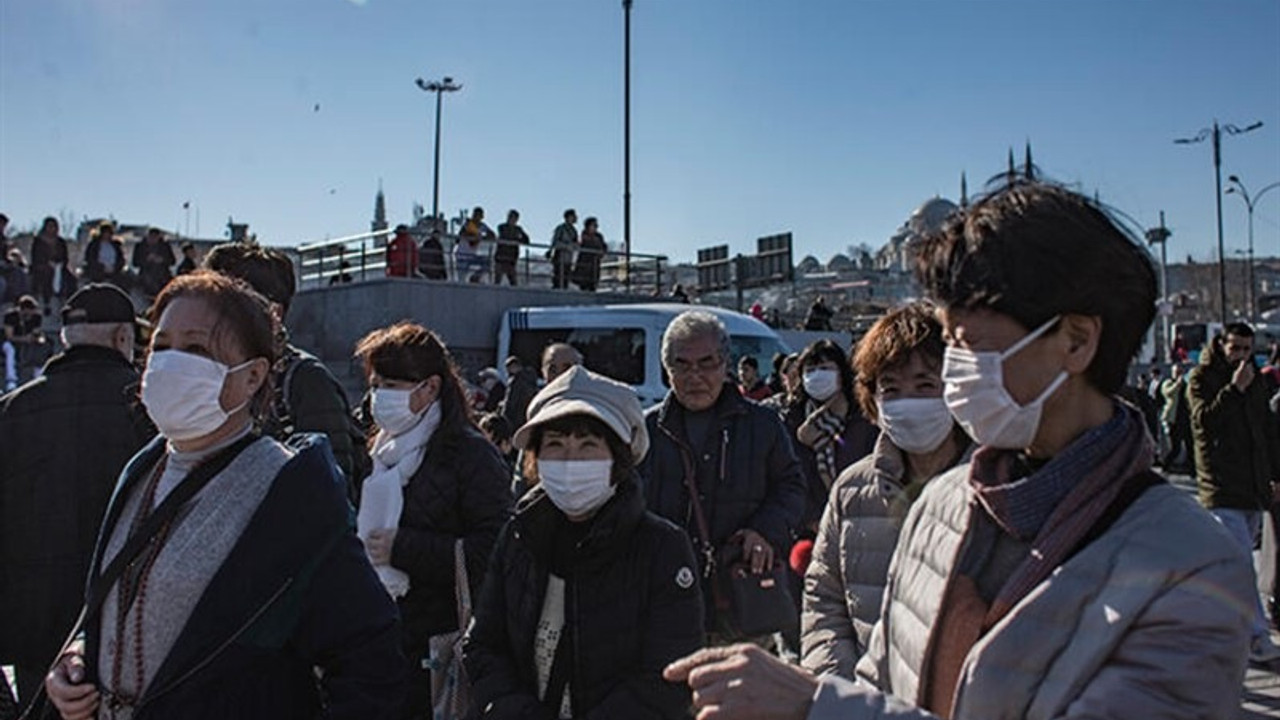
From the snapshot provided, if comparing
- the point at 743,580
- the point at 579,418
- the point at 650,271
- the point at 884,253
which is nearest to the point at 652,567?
the point at 579,418

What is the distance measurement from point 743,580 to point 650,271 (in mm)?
24205

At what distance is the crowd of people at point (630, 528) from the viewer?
1.59 meters

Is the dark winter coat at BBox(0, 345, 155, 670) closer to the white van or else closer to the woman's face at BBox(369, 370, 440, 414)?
the woman's face at BBox(369, 370, 440, 414)

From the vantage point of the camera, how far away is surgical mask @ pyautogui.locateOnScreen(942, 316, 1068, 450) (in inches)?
69.4

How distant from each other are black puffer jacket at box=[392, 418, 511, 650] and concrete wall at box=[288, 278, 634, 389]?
55.0 ft

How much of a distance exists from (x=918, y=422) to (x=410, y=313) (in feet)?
62.6

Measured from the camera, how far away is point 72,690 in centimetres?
242

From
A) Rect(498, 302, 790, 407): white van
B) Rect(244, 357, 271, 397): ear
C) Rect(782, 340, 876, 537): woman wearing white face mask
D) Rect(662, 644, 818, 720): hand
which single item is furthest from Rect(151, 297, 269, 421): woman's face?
Rect(498, 302, 790, 407): white van

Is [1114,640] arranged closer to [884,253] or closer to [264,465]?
[264,465]

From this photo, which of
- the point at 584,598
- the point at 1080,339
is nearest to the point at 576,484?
the point at 584,598

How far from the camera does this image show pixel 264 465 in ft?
8.38

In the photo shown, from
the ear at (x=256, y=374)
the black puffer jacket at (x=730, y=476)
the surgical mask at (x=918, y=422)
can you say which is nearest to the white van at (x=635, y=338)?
the black puffer jacket at (x=730, y=476)

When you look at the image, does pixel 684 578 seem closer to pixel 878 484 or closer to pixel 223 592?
pixel 878 484

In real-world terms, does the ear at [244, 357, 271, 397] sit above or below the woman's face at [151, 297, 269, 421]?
below
